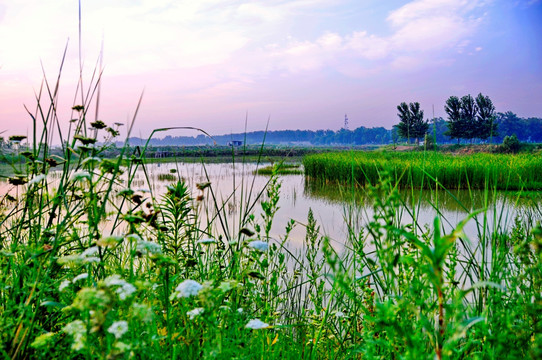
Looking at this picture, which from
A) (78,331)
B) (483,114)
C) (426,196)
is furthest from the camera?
(483,114)

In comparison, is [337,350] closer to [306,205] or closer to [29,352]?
[29,352]

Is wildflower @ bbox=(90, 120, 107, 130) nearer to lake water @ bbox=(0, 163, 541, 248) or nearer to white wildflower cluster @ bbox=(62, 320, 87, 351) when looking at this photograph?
white wildflower cluster @ bbox=(62, 320, 87, 351)

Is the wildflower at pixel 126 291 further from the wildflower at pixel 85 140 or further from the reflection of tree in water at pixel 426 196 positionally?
the reflection of tree in water at pixel 426 196

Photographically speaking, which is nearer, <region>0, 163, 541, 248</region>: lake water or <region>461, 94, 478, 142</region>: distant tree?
<region>0, 163, 541, 248</region>: lake water

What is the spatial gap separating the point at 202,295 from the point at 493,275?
1.30 meters

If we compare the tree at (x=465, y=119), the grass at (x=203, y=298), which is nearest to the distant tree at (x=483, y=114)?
the tree at (x=465, y=119)

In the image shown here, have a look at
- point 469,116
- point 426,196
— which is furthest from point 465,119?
point 426,196

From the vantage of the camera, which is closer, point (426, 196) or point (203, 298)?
point (203, 298)

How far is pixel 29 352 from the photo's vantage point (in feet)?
4.87

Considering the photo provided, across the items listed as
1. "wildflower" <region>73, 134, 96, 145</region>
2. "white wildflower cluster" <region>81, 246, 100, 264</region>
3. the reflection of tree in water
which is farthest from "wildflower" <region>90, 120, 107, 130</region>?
the reflection of tree in water

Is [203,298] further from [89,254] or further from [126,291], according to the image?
[89,254]

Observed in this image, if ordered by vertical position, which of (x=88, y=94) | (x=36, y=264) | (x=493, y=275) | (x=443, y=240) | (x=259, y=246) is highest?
(x=88, y=94)

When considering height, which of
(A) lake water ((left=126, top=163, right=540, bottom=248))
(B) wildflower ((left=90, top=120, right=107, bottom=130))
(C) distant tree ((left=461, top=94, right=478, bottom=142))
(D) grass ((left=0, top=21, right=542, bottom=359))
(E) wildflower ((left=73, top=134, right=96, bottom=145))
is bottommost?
(A) lake water ((left=126, top=163, right=540, bottom=248))

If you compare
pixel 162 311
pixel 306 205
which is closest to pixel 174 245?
pixel 162 311
